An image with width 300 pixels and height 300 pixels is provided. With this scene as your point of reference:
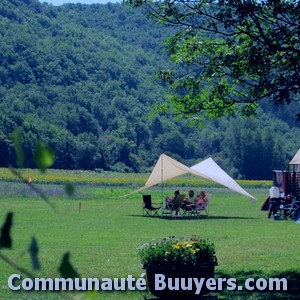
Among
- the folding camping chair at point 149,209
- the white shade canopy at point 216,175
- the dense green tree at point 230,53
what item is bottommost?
the folding camping chair at point 149,209

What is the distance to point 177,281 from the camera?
962cm

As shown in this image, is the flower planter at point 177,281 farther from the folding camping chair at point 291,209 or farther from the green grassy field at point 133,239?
the folding camping chair at point 291,209

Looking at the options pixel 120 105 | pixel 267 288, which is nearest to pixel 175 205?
pixel 267 288

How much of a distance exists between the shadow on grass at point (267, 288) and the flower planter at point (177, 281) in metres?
1.01

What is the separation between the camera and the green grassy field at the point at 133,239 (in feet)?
38.8

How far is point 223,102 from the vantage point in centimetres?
1276

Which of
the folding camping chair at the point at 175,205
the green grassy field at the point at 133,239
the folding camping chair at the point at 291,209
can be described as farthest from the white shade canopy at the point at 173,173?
the folding camping chair at the point at 291,209

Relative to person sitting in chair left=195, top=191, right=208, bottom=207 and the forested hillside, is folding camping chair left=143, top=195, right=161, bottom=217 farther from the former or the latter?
the forested hillside

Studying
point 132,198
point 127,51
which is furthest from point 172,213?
point 127,51

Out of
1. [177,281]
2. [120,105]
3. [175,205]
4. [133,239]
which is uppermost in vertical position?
[120,105]

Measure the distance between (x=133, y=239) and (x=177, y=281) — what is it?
9.71m

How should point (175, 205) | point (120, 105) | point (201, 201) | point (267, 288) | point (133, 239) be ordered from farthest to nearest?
point (120, 105) → point (201, 201) → point (175, 205) → point (133, 239) → point (267, 288)

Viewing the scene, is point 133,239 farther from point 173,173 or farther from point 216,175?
point 216,175

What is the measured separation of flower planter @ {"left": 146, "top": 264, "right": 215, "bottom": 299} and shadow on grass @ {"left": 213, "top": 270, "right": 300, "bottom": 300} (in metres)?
1.01
